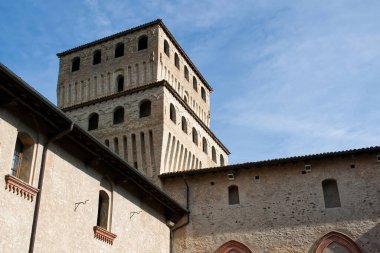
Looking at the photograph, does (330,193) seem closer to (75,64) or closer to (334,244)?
(334,244)

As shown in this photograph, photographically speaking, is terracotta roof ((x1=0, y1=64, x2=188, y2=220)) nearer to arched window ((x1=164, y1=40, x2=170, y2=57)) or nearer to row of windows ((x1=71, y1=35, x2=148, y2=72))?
arched window ((x1=164, y1=40, x2=170, y2=57))

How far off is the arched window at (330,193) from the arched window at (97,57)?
1558cm

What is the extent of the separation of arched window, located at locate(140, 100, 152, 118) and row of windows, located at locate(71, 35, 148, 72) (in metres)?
4.11

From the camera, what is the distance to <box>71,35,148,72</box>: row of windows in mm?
28277

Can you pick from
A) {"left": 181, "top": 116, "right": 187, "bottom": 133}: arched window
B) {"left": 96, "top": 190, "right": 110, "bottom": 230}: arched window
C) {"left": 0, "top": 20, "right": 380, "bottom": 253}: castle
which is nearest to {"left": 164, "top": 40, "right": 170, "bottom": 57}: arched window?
{"left": 0, "top": 20, "right": 380, "bottom": 253}: castle

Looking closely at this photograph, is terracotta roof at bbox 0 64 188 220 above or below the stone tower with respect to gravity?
below

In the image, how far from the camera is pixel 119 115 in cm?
2586

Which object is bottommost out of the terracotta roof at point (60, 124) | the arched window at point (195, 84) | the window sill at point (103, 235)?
the window sill at point (103, 235)

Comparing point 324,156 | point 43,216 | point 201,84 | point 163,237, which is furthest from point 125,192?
point 201,84

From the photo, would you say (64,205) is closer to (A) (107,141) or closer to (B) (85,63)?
(A) (107,141)

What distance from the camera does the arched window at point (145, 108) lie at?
2493 cm

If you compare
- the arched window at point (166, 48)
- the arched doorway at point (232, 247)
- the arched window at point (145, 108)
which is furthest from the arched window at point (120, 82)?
the arched doorway at point (232, 247)

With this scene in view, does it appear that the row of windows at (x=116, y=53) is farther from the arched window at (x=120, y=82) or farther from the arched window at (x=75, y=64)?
the arched window at (x=120, y=82)

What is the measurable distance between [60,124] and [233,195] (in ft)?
30.8
